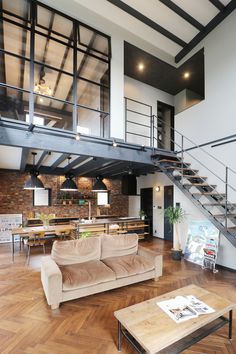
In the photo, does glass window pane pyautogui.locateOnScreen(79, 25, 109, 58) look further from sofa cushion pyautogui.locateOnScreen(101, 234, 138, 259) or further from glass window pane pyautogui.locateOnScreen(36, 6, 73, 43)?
sofa cushion pyautogui.locateOnScreen(101, 234, 138, 259)

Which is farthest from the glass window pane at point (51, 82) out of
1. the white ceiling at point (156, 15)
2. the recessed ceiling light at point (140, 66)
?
the recessed ceiling light at point (140, 66)

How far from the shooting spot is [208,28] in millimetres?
4992

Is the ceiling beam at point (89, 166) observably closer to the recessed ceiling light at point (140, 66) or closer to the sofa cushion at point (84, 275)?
the sofa cushion at point (84, 275)

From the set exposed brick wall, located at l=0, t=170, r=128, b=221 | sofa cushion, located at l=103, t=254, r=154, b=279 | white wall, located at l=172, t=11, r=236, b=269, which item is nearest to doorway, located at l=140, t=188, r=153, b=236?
exposed brick wall, located at l=0, t=170, r=128, b=221

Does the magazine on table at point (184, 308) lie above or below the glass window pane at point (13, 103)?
below

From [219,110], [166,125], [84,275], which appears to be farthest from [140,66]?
[84,275]

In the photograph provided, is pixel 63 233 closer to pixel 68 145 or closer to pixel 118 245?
pixel 118 245

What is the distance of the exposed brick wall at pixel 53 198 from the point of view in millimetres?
7176

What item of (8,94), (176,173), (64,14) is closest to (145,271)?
(176,173)

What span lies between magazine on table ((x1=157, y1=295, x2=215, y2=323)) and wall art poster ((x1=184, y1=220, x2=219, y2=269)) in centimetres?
239

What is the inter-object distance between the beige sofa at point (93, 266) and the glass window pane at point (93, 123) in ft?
9.75

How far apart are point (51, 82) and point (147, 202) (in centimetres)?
597

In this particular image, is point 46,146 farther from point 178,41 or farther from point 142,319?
point 178,41

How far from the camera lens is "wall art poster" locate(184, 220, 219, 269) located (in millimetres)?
4266
